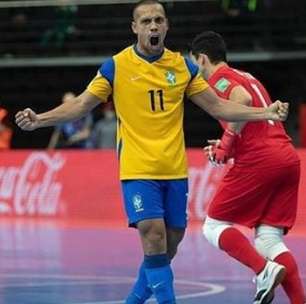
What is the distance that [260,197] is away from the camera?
8.69 metres

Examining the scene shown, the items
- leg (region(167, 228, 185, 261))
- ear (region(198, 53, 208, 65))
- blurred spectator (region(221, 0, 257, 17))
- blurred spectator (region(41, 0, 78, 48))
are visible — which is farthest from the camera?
blurred spectator (region(41, 0, 78, 48))

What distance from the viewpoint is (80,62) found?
2536cm

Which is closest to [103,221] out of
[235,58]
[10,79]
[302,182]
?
[302,182]

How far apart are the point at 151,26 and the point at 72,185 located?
11.5m

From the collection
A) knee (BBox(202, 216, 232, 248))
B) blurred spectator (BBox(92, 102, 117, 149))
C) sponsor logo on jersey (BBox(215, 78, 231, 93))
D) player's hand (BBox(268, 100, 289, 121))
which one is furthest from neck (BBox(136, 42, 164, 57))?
blurred spectator (BBox(92, 102, 117, 149))

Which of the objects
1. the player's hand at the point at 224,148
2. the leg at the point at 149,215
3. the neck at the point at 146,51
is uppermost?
the neck at the point at 146,51

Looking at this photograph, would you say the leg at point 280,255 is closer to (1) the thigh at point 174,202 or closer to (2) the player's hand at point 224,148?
(2) the player's hand at point 224,148

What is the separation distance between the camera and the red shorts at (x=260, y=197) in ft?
28.4

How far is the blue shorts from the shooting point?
771cm

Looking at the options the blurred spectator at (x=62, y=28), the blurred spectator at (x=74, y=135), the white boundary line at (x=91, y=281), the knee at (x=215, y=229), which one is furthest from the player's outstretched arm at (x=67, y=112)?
the blurred spectator at (x=62, y=28)

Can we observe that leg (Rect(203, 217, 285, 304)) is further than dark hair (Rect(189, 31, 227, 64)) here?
No

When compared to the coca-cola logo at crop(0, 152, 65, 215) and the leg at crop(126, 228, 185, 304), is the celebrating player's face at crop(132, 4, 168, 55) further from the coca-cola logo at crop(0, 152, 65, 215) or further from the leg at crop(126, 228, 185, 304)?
the coca-cola logo at crop(0, 152, 65, 215)

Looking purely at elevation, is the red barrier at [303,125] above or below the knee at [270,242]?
below

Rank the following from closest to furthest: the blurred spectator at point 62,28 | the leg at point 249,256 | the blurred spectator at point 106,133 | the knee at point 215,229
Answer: the leg at point 249,256, the knee at point 215,229, the blurred spectator at point 106,133, the blurred spectator at point 62,28
